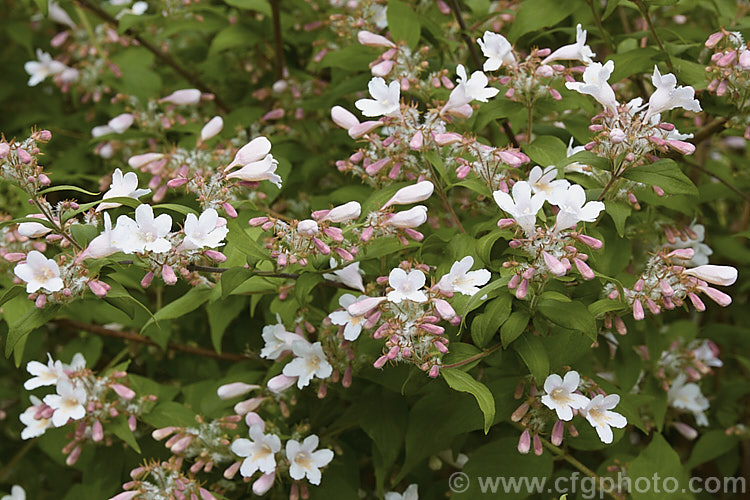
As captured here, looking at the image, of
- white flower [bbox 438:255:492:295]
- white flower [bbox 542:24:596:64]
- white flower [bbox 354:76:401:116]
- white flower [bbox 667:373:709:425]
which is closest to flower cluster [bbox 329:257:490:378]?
white flower [bbox 438:255:492:295]

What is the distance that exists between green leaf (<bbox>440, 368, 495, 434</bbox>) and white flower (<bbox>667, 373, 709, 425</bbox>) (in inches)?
50.3

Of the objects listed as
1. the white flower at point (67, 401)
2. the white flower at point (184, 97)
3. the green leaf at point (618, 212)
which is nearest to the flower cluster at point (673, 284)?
the green leaf at point (618, 212)

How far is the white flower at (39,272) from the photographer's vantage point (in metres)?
1.63

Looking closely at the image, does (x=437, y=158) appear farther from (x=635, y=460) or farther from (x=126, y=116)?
(x=126, y=116)

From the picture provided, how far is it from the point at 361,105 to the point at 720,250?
178 centimetres

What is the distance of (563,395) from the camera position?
6.01 feet

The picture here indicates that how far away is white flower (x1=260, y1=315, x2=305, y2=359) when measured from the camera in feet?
6.87

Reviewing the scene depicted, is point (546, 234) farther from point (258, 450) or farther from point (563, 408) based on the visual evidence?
point (258, 450)

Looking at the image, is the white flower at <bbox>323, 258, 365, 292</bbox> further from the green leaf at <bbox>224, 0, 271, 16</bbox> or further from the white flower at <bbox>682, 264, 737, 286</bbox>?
the green leaf at <bbox>224, 0, 271, 16</bbox>

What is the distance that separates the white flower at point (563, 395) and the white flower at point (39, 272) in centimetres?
116

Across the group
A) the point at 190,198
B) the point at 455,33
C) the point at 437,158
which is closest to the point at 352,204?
the point at 437,158

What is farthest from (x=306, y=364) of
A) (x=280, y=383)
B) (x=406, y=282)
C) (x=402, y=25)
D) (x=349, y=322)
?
(x=402, y=25)

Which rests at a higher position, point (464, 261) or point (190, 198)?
point (464, 261)

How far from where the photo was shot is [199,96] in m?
2.86
